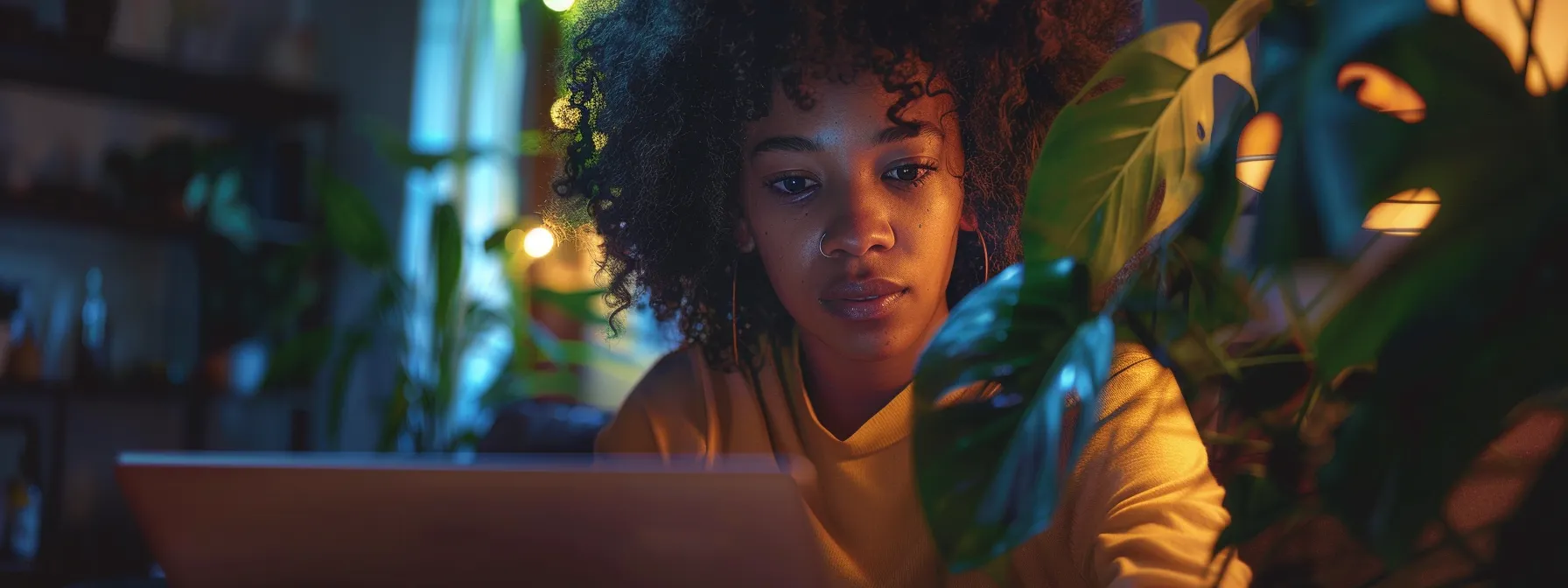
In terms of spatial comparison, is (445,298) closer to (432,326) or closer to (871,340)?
(432,326)

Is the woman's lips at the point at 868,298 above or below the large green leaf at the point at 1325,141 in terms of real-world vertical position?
below

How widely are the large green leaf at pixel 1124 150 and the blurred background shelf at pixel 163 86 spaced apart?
2.65 m

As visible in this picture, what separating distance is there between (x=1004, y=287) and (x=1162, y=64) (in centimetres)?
17

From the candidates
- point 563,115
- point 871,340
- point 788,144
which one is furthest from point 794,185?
point 563,115

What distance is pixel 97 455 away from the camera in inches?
110

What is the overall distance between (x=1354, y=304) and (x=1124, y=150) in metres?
0.20

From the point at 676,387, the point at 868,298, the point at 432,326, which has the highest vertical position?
the point at 868,298

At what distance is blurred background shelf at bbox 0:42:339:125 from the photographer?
2543 mm

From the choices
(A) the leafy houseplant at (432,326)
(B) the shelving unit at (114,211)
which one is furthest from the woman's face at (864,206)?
(B) the shelving unit at (114,211)

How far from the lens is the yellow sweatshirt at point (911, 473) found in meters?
0.67

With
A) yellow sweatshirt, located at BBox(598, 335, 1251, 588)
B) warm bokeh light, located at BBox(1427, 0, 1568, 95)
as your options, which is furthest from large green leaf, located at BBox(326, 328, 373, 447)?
warm bokeh light, located at BBox(1427, 0, 1568, 95)

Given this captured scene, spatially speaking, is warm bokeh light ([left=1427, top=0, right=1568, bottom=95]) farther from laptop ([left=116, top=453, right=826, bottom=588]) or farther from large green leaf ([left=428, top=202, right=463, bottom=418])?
large green leaf ([left=428, top=202, right=463, bottom=418])

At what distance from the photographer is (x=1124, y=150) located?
1.91 ft

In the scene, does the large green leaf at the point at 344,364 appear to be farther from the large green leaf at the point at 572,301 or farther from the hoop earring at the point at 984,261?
the hoop earring at the point at 984,261
